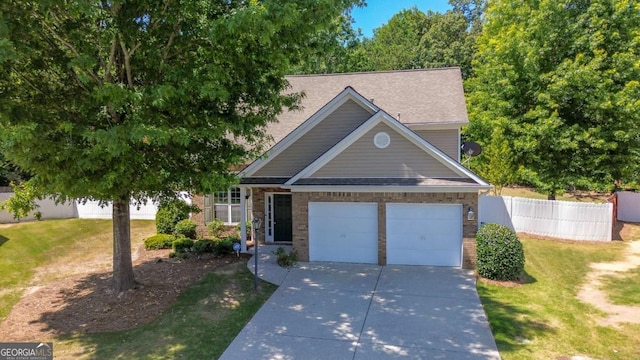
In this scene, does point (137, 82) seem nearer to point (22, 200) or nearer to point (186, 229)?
point (22, 200)

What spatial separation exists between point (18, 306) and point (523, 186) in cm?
3597

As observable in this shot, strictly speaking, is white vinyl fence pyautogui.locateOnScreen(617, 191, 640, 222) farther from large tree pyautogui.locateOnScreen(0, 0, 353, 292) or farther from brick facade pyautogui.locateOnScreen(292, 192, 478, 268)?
large tree pyautogui.locateOnScreen(0, 0, 353, 292)

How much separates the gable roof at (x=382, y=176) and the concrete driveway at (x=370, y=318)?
2.81 metres

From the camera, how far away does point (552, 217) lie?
18047 millimetres

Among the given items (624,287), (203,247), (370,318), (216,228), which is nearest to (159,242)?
(203,247)

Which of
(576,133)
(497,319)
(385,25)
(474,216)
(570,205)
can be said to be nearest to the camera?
(497,319)

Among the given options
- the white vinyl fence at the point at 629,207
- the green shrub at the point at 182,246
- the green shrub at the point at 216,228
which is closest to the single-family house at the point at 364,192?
the green shrub at the point at 216,228

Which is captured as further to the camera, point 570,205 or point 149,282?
point 570,205

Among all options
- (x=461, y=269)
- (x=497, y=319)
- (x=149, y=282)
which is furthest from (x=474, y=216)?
(x=149, y=282)

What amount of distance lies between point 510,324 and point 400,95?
11.7 meters

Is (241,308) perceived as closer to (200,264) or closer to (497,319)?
(200,264)

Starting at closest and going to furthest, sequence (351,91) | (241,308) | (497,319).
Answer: (497,319) < (241,308) < (351,91)

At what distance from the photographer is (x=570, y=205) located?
17734mm

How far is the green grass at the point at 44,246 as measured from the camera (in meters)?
12.1
